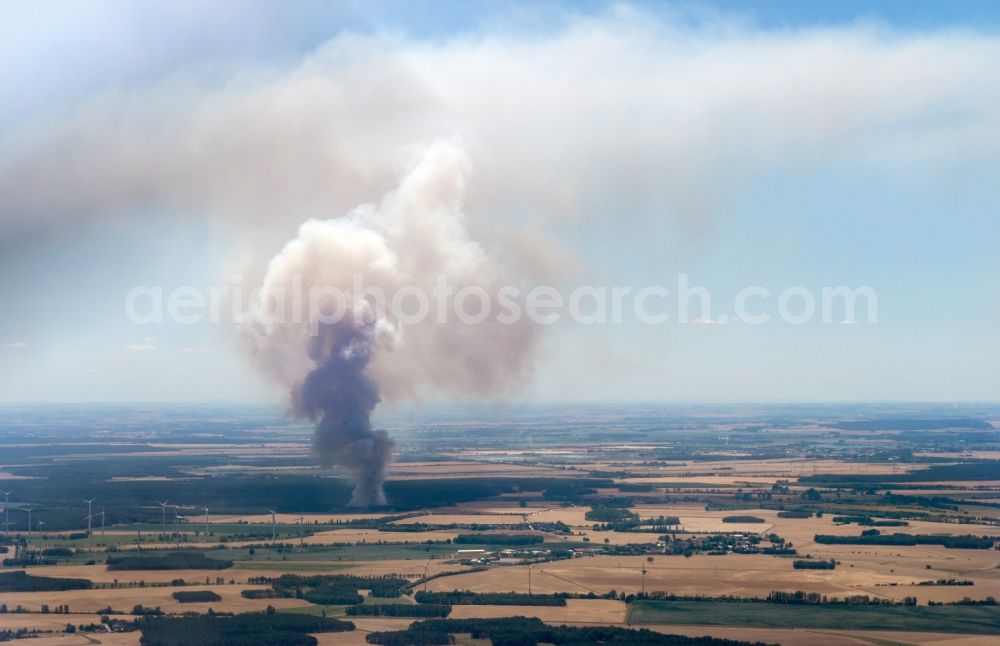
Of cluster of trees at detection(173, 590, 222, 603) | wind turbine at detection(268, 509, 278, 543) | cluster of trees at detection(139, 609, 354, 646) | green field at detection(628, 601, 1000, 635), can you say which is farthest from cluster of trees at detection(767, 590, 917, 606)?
wind turbine at detection(268, 509, 278, 543)

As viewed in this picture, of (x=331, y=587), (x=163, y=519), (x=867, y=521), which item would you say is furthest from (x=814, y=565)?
(x=163, y=519)

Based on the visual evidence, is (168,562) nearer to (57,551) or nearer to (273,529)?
(57,551)

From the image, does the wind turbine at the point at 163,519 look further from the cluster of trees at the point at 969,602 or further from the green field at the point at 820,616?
the cluster of trees at the point at 969,602

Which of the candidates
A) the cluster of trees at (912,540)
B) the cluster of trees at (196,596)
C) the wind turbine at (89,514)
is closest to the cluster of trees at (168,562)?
the cluster of trees at (196,596)

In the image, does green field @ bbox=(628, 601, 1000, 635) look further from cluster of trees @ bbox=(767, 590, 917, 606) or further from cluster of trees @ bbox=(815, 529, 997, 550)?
cluster of trees @ bbox=(815, 529, 997, 550)

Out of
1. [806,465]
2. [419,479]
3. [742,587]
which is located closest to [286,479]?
[419,479]
